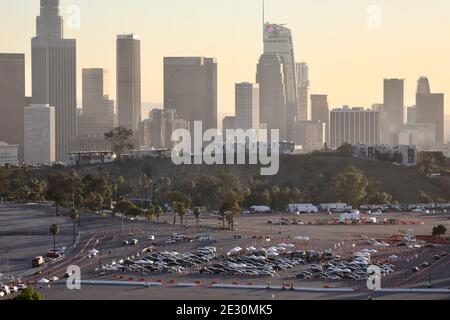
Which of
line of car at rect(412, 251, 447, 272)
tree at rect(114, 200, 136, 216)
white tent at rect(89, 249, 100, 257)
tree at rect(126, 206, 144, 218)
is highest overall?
tree at rect(114, 200, 136, 216)

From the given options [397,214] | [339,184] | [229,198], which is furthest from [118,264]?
[339,184]

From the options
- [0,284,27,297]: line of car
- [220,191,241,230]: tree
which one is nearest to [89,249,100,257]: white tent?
[0,284,27,297]: line of car

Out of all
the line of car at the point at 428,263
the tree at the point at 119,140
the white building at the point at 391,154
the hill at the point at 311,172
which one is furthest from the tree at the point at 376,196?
the tree at the point at 119,140

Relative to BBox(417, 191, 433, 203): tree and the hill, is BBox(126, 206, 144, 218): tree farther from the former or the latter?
BBox(417, 191, 433, 203): tree

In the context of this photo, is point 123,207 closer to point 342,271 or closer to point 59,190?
point 59,190

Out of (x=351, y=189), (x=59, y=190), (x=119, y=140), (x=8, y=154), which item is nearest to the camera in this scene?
(x=59, y=190)

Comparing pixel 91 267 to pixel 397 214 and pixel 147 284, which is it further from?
pixel 397 214

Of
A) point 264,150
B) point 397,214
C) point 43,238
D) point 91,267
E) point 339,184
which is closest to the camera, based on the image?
point 91,267

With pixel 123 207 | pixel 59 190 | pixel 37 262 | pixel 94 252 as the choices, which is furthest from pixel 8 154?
pixel 37 262
